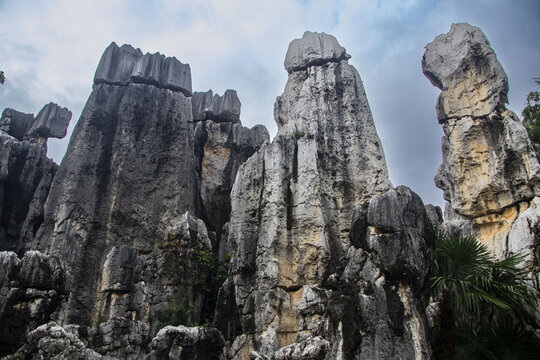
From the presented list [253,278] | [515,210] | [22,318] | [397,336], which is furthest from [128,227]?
[515,210]

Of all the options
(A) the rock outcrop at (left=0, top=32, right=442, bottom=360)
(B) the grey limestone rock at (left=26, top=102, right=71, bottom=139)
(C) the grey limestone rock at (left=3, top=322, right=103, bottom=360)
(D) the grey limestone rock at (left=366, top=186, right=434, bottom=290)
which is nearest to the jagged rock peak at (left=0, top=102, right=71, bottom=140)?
(B) the grey limestone rock at (left=26, top=102, right=71, bottom=139)

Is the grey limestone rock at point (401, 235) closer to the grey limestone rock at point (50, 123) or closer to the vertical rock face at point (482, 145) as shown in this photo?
the vertical rock face at point (482, 145)

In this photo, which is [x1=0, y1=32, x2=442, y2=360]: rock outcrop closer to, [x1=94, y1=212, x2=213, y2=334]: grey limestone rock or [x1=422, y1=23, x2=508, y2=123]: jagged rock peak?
[x1=94, y1=212, x2=213, y2=334]: grey limestone rock

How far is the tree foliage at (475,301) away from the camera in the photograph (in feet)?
34.1

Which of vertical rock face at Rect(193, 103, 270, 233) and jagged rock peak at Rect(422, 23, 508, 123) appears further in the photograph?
vertical rock face at Rect(193, 103, 270, 233)

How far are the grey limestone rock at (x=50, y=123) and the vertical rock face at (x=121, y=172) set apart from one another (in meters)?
5.96

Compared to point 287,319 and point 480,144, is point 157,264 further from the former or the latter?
point 480,144

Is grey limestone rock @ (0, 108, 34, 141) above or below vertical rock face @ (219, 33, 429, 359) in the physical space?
above

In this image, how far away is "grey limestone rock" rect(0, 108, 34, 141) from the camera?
26672mm

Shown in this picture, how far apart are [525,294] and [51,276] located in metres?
12.4

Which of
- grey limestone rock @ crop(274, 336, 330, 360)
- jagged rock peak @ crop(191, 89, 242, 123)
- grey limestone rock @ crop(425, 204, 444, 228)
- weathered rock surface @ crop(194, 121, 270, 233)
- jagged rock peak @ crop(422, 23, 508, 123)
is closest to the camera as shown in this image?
grey limestone rock @ crop(274, 336, 330, 360)

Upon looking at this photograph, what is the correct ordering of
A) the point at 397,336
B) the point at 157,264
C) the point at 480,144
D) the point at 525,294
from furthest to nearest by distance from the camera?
the point at 157,264, the point at 480,144, the point at 525,294, the point at 397,336

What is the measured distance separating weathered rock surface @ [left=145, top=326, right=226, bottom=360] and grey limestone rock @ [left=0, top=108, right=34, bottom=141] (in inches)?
753

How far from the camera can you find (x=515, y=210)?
14164 mm
